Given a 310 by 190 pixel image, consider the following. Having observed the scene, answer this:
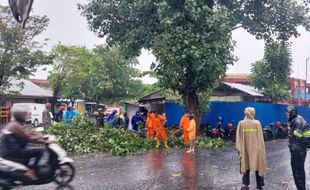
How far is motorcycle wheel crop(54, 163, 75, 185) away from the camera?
323 inches

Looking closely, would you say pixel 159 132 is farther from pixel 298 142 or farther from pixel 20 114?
pixel 298 142

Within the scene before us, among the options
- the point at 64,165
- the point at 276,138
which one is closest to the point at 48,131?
the point at 64,165

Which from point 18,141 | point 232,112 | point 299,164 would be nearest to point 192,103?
point 232,112

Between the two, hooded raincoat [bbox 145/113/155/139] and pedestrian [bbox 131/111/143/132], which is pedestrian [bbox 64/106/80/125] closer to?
pedestrian [bbox 131/111/143/132]

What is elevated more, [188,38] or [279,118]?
[188,38]

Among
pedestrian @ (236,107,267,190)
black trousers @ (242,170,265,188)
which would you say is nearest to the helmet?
pedestrian @ (236,107,267,190)

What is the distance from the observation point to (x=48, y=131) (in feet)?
56.8

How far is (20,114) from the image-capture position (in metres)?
7.77

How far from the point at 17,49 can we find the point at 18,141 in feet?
67.2

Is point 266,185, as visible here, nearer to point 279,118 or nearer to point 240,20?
point 240,20

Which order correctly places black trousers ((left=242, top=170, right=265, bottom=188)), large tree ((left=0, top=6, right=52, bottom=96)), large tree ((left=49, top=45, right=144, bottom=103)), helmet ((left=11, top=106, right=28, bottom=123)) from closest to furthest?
1. helmet ((left=11, top=106, right=28, bottom=123))
2. black trousers ((left=242, top=170, right=265, bottom=188))
3. large tree ((left=0, top=6, right=52, bottom=96))
4. large tree ((left=49, top=45, right=144, bottom=103))

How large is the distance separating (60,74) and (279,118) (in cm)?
2360

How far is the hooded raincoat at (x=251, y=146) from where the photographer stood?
8258mm

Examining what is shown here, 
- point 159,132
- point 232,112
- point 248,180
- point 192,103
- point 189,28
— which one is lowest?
point 248,180
